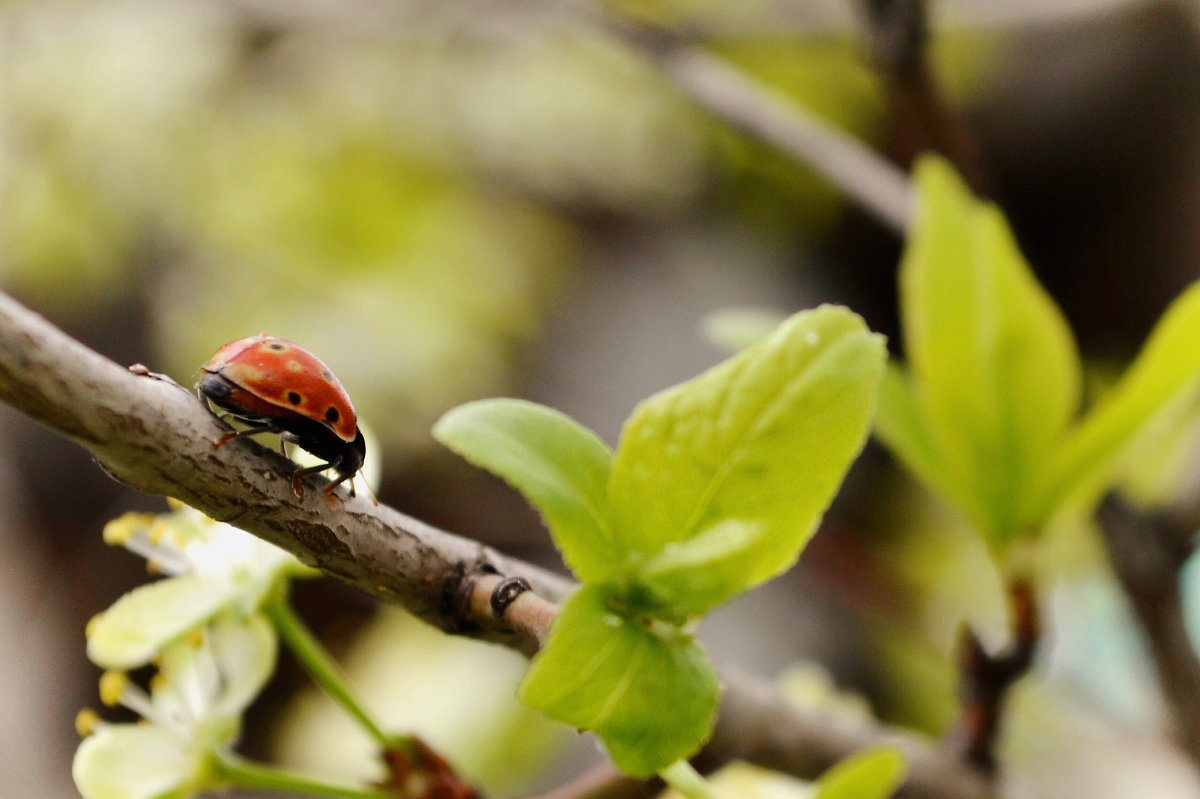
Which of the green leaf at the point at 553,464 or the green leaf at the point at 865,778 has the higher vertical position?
the green leaf at the point at 553,464

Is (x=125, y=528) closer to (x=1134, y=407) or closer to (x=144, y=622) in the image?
(x=144, y=622)

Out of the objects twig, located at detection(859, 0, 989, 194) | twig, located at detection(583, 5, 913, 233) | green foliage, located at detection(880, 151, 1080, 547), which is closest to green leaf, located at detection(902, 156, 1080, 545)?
green foliage, located at detection(880, 151, 1080, 547)

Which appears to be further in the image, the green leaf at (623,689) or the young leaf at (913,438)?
the young leaf at (913,438)

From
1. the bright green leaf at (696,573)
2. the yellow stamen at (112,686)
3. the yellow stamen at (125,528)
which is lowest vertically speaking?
the yellow stamen at (112,686)

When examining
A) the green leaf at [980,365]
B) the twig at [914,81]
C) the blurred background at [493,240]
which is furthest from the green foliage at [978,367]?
the blurred background at [493,240]

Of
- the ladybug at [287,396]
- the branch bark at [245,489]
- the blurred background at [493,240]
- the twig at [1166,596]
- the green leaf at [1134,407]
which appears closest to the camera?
the branch bark at [245,489]

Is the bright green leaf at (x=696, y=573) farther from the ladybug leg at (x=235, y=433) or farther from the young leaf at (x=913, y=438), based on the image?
the young leaf at (x=913, y=438)
